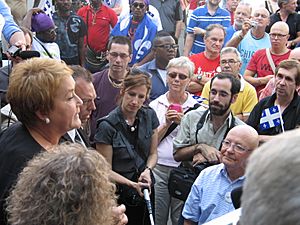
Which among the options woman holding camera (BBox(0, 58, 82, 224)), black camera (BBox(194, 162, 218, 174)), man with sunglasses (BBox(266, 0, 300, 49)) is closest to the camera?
woman holding camera (BBox(0, 58, 82, 224))

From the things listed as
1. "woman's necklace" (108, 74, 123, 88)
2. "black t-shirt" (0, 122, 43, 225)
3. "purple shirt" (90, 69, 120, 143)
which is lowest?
"purple shirt" (90, 69, 120, 143)

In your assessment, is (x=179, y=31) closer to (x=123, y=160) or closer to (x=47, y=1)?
(x=47, y=1)

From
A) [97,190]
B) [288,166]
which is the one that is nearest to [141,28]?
[97,190]

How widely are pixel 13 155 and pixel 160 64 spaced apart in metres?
3.84

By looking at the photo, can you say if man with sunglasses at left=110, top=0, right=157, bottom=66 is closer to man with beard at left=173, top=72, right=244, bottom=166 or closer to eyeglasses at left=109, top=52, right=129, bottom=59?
eyeglasses at left=109, top=52, right=129, bottom=59

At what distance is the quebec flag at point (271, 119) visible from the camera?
5250 mm

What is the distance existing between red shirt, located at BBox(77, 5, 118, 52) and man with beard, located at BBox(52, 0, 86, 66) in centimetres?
25

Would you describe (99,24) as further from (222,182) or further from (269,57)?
(222,182)

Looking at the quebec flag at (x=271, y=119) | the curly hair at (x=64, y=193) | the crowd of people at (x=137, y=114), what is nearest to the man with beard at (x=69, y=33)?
the crowd of people at (x=137, y=114)

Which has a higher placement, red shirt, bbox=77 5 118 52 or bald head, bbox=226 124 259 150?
bald head, bbox=226 124 259 150

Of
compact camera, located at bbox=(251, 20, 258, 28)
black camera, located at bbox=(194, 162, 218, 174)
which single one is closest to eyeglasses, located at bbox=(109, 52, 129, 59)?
black camera, located at bbox=(194, 162, 218, 174)

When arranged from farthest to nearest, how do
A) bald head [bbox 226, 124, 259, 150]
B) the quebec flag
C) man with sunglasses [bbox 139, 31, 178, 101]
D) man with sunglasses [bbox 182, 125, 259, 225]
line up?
man with sunglasses [bbox 139, 31, 178, 101], the quebec flag, bald head [bbox 226, 124, 259, 150], man with sunglasses [bbox 182, 125, 259, 225]

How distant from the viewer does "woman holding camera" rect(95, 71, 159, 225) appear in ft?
15.1

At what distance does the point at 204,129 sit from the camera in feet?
16.3
